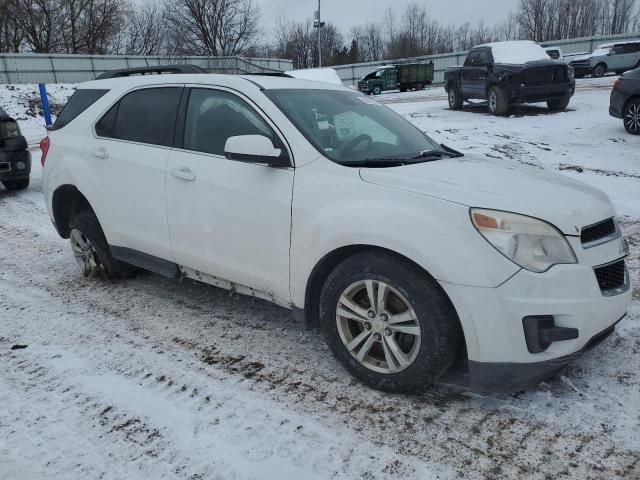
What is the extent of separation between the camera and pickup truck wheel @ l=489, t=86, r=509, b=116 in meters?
13.5

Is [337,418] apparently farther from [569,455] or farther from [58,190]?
[58,190]

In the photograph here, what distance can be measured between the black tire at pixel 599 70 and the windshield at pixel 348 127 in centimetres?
3076

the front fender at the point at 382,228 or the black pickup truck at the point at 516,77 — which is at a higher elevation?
the black pickup truck at the point at 516,77

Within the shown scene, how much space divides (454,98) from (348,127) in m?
13.6

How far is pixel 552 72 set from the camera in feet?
43.1

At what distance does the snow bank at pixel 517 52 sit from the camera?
1362 centimetres

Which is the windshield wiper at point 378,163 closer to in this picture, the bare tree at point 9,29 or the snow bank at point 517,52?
the snow bank at point 517,52

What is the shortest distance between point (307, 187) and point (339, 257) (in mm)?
448

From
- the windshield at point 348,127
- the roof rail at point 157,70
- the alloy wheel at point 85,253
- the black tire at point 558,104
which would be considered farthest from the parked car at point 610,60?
the alloy wheel at point 85,253

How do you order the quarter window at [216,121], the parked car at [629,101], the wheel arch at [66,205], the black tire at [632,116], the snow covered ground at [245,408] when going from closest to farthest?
the snow covered ground at [245,408]
the quarter window at [216,121]
the wheel arch at [66,205]
the parked car at [629,101]
the black tire at [632,116]

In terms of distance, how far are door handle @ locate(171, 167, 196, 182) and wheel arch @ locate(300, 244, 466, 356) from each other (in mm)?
1145

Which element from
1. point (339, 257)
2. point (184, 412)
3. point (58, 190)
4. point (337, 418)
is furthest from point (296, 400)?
point (58, 190)

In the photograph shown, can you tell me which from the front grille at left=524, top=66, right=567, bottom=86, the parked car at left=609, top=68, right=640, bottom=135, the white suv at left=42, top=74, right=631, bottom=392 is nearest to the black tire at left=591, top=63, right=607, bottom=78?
the front grille at left=524, top=66, right=567, bottom=86

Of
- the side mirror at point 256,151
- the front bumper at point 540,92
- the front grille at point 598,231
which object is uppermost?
the front bumper at point 540,92
